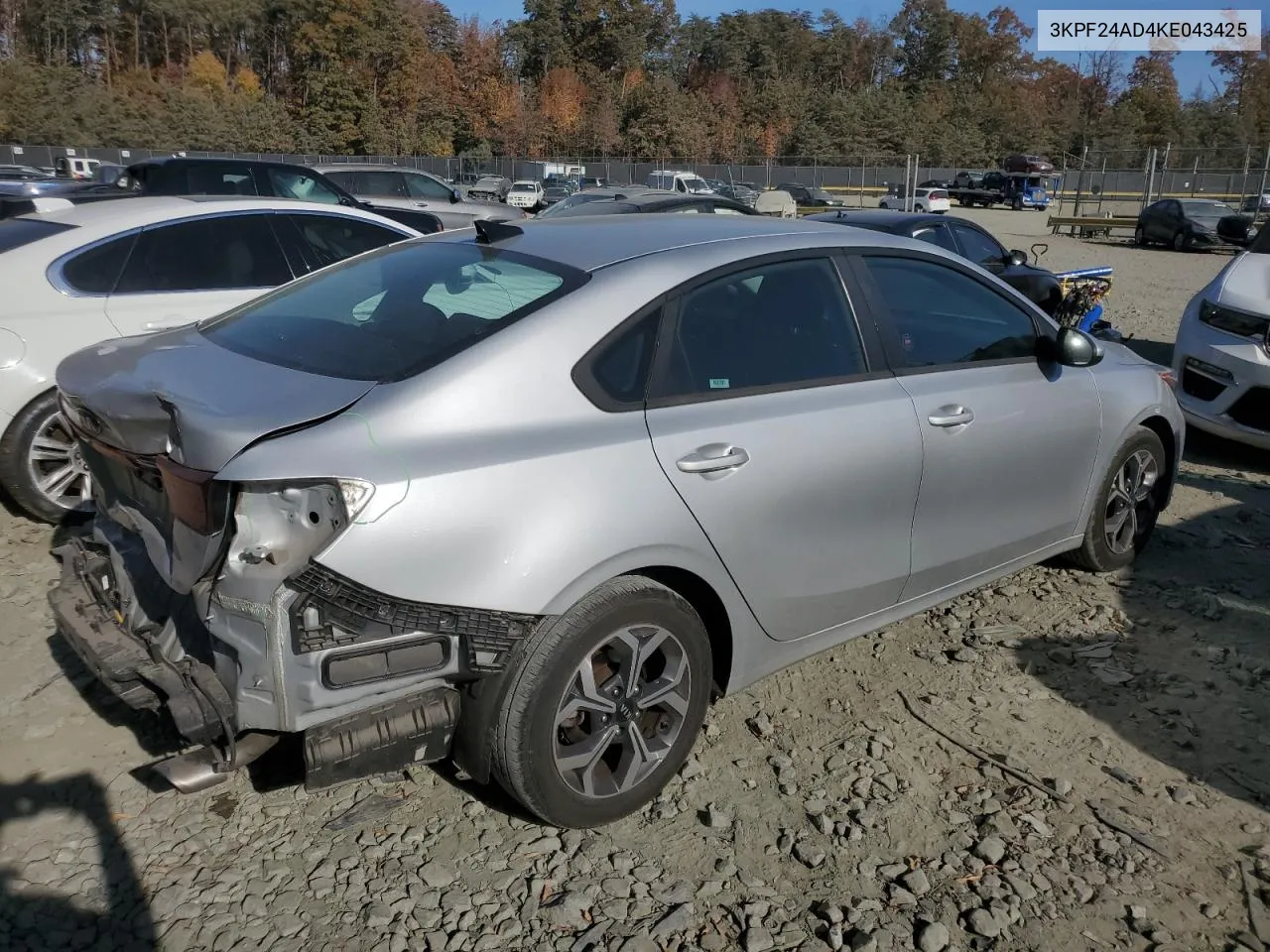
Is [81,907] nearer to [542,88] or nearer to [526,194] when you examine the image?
[526,194]

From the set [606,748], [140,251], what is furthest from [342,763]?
[140,251]

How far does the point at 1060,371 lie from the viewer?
13.4 feet

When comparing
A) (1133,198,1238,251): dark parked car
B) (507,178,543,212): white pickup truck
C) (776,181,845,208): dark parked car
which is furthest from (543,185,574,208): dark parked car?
(1133,198,1238,251): dark parked car

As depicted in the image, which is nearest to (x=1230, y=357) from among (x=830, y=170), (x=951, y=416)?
(x=951, y=416)

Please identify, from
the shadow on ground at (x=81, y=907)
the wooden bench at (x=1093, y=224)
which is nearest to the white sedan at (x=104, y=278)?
the shadow on ground at (x=81, y=907)

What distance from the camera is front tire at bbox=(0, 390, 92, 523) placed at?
4.79 m

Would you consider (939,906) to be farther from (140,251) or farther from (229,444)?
(140,251)

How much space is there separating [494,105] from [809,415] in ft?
269

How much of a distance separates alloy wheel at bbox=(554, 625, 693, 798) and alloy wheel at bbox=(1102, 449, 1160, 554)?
256 cm

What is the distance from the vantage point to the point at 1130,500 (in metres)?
4.64

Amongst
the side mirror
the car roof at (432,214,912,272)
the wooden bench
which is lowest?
the wooden bench

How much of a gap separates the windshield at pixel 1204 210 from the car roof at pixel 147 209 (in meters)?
25.2

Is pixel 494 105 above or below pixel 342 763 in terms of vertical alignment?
above

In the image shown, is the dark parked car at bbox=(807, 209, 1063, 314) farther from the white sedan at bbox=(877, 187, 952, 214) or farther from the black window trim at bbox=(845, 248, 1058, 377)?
the white sedan at bbox=(877, 187, 952, 214)
